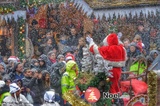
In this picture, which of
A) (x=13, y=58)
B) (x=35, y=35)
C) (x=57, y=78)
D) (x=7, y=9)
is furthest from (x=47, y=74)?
(x=7, y=9)

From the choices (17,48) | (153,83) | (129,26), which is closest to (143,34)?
(129,26)

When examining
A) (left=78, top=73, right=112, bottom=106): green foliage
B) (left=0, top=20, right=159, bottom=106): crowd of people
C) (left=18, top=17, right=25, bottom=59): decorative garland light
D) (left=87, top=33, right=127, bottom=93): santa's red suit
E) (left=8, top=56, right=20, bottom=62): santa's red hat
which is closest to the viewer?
(left=78, top=73, right=112, bottom=106): green foliage

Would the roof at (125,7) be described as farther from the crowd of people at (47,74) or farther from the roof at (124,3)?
the crowd of people at (47,74)

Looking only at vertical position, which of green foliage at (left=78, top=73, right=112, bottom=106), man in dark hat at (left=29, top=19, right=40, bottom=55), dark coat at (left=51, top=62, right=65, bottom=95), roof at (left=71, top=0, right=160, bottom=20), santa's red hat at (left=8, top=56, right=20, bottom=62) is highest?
roof at (left=71, top=0, right=160, bottom=20)

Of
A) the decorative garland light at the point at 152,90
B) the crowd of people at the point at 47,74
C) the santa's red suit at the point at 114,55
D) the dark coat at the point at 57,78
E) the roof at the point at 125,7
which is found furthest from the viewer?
the roof at the point at 125,7

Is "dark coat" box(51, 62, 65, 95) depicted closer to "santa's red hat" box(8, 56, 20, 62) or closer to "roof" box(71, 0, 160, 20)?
"santa's red hat" box(8, 56, 20, 62)

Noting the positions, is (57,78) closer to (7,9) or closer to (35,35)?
(35,35)

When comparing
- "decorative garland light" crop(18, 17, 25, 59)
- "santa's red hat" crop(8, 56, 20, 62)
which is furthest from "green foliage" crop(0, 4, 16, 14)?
"santa's red hat" crop(8, 56, 20, 62)

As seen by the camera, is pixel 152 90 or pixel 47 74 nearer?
pixel 152 90

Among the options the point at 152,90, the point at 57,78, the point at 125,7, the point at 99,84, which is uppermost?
the point at 125,7

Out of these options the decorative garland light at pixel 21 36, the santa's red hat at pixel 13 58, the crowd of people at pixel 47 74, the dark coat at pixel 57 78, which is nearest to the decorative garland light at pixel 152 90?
the crowd of people at pixel 47 74

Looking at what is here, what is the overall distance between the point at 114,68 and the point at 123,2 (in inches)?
260

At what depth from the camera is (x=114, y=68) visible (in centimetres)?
1185

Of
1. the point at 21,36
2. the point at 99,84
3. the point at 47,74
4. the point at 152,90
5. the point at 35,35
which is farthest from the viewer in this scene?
the point at 21,36
